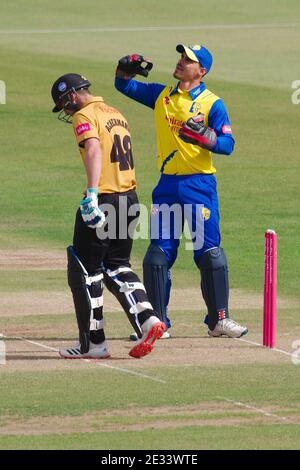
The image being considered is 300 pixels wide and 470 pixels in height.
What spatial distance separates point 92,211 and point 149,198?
10186 millimetres

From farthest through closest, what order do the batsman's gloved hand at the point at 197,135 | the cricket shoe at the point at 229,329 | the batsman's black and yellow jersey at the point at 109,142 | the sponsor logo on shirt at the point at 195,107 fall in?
the sponsor logo on shirt at the point at 195,107 < the cricket shoe at the point at 229,329 < the batsman's gloved hand at the point at 197,135 < the batsman's black and yellow jersey at the point at 109,142

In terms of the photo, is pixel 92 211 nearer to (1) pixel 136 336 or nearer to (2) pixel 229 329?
(1) pixel 136 336

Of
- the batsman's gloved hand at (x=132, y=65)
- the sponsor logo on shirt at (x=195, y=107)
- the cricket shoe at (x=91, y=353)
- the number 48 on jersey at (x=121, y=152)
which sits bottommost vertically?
the cricket shoe at (x=91, y=353)

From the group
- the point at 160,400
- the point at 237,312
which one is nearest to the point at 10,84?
the point at 237,312

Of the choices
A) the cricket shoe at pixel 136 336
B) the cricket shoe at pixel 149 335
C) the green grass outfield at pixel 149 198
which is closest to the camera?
the green grass outfield at pixel 149 198

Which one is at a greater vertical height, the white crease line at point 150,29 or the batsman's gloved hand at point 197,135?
the white crease line at point 150,29

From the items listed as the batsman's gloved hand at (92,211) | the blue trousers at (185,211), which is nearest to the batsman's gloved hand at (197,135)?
the blue trousers at (185,211)

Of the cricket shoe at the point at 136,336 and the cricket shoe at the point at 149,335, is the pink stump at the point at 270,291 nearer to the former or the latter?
the cricket shoe at the point at 136,336

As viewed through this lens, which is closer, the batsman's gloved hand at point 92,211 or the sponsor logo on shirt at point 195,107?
the batsman's gloved hand at point 92,211

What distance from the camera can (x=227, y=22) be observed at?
1751 inches

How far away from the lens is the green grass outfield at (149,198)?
10.8 metres

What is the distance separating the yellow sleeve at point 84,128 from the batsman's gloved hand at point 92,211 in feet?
1.54
